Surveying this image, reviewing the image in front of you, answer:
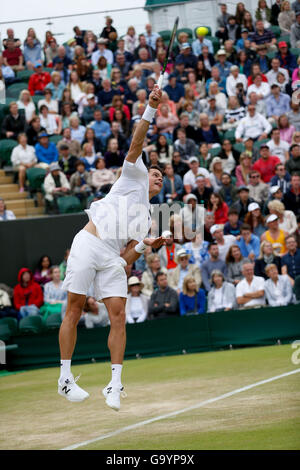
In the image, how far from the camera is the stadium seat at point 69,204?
17344mm

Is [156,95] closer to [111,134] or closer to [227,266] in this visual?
[227,266]

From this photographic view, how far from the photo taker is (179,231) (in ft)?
51.0

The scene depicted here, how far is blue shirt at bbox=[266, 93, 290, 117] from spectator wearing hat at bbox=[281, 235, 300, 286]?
4.71 metres

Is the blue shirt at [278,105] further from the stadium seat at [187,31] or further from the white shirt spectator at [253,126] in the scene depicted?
the stadium seat at [187,31]

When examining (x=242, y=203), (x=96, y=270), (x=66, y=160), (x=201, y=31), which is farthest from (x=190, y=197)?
(x=96, y=270)

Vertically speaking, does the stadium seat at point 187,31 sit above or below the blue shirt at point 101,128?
above

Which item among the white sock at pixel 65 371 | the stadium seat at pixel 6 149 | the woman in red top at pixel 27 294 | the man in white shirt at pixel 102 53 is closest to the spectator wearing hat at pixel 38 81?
the man in white shirt at pixel 102 53

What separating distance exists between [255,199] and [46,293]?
4.68m

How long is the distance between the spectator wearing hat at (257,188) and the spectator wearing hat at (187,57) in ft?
15.0

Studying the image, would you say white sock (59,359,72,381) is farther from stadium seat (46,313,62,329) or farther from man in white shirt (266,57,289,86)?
man in white shirt (266,57,289,86)

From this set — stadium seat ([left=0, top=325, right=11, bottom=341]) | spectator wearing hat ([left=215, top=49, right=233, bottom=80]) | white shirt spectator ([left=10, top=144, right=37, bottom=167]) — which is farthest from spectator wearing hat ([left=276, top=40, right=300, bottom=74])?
stadium seat ([left=0, top=325, right=11, bottom=341])

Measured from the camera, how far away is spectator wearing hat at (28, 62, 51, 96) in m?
20.5
